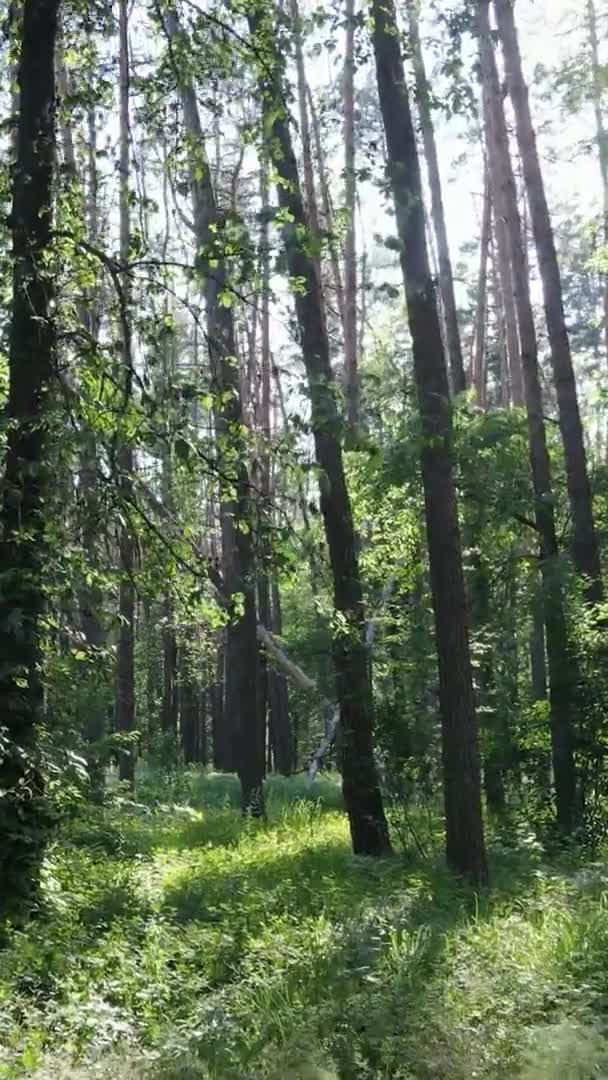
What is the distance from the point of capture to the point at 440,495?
880 cm

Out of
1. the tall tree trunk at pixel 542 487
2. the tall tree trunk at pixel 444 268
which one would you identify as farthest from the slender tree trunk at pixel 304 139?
the tall tree trunk at pixel 542 487

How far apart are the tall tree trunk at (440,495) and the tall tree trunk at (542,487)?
229cm

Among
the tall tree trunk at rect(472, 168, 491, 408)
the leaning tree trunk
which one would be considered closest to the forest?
the leaning tree trunk

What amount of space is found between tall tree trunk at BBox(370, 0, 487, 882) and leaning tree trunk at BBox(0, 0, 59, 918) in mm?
2976

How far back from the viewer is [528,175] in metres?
13.7

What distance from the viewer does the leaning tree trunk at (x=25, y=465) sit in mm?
6020

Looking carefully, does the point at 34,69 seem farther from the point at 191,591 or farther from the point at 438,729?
the point at 438,729

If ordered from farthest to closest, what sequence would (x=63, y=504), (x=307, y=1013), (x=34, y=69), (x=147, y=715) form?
(x=147, y=715)
(x=34, y=69)
(x=63, y=504)
(x=307, y=1013)

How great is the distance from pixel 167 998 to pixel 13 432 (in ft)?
11.1

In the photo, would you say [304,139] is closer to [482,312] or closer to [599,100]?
[599,100]

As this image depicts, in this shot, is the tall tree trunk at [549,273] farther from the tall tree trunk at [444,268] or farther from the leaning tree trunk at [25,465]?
the leaning tree trunk at [25,465]

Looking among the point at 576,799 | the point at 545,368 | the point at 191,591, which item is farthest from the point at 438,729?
the point at 545,368

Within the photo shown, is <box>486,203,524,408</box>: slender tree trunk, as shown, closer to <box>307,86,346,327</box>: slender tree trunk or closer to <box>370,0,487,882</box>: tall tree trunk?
<box>307,86,346,327</box>: slender tree trunk

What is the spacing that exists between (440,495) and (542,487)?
4033mm
